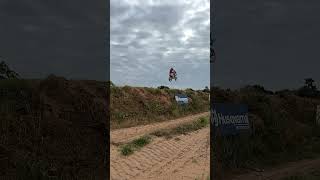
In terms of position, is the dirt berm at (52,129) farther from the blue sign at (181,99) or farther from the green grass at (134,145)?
the blue sign at (181,99)

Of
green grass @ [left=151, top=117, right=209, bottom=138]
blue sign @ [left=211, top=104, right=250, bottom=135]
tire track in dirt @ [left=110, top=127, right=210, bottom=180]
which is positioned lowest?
tire track in dirt @ [left=110, top=127, right=210, bottom=180]

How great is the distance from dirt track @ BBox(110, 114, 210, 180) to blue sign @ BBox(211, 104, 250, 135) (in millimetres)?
820

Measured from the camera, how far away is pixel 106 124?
1617 cm

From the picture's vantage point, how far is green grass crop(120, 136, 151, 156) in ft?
50.2

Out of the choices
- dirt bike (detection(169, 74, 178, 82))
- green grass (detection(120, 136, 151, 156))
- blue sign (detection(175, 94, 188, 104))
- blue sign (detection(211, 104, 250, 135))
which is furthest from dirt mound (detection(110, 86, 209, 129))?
blue sign (detection(211, 104, 250, 135))

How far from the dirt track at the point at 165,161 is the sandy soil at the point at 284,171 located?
138 centimetres

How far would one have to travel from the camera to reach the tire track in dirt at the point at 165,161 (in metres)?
13.1

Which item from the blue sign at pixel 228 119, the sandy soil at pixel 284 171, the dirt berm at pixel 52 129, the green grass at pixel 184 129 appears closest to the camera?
the dirt berm at pixel 52 129

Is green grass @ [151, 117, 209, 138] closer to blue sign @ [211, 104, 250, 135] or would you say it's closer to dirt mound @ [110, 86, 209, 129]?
blue sign @ [211, 104, 250, 135]

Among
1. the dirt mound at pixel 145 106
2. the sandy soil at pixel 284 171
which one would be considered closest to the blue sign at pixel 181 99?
the dirt mound at pixel 145 106

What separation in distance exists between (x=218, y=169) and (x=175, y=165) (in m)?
1.32

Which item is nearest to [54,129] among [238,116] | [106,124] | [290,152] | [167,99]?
[106,124]

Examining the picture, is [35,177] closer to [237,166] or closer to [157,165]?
[157,165]

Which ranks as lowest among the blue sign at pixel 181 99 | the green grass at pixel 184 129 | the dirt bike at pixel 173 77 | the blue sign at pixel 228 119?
the green grass at pixel 184 129
